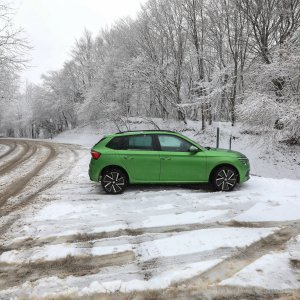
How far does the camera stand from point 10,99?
2497 cm

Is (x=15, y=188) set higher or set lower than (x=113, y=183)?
lower

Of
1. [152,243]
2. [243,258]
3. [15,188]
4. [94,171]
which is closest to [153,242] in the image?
[152,243]

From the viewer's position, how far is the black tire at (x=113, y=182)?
810cm

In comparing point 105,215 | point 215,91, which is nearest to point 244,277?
point 105,215

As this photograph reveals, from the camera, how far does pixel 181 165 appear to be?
26.3ft

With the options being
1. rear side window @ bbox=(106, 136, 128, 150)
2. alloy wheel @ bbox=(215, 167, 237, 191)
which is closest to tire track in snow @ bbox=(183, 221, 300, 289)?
alloy wheel @ bbox=(215, 167, 237, 191)

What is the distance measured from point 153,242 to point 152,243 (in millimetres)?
39

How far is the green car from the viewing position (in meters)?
8.04

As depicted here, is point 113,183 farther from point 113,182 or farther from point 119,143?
point 119,143

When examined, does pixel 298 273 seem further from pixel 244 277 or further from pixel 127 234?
pixel 127 234

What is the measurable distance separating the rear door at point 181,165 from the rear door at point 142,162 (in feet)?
0.62

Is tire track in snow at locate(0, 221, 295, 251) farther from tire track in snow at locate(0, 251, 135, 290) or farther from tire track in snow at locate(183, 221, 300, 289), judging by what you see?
tire track in snow at locate(0, 251, 135, 290)

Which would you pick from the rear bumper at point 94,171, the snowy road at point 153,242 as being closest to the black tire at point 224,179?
the snowy road at point 153,242

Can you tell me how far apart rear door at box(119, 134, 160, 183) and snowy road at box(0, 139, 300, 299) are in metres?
0.43
